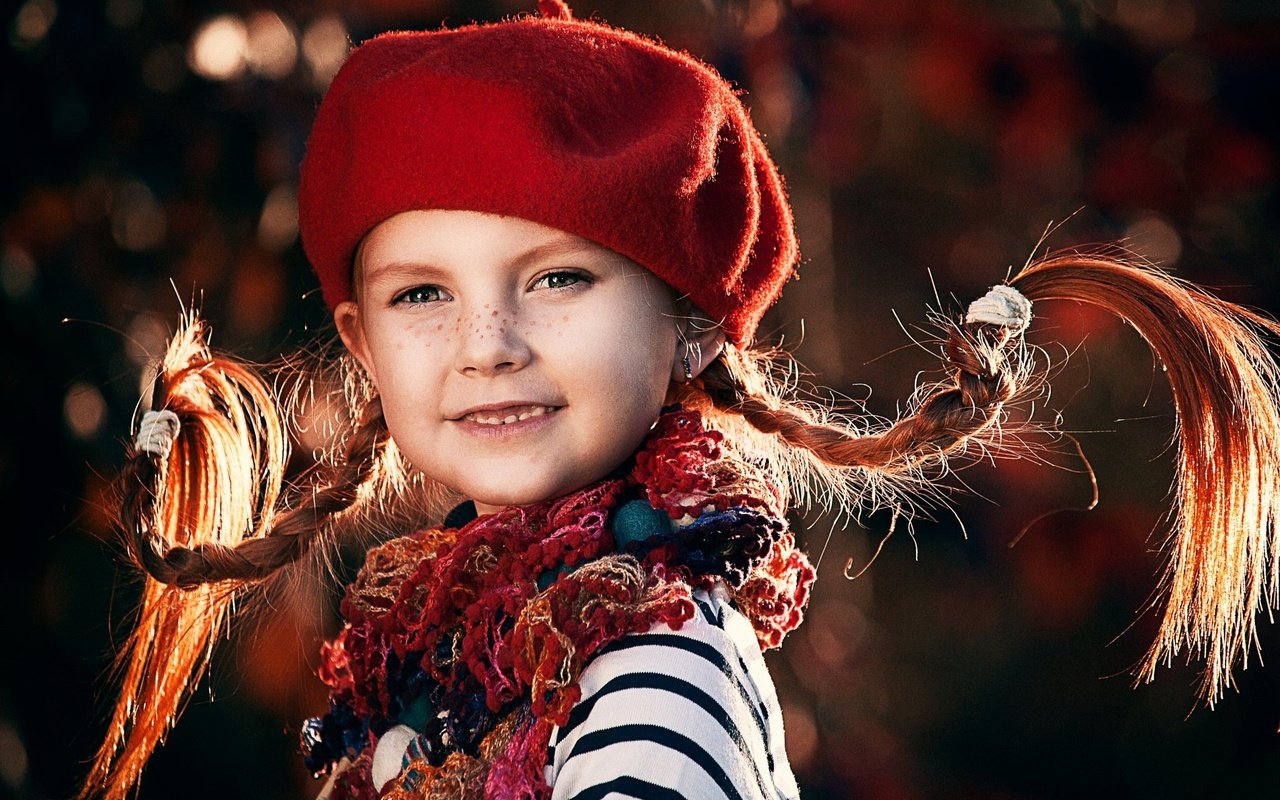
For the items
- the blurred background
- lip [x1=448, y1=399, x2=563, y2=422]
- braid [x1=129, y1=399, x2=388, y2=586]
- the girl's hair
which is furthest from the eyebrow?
the blurred background

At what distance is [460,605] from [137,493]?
0.39 metres

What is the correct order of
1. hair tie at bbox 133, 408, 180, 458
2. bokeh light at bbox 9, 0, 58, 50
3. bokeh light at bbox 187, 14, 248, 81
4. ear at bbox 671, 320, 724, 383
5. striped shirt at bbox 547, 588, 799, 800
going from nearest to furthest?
striped shirt at bbox 547, 588, 799, 800 < ear at bbox 671, 320, 724, 383 < hair tie at bbox 133, 408, 180, 458 < bokeh light at bbox 9, 0, 58, 50 < bokeh light at bbox 187, 14, 248, 81

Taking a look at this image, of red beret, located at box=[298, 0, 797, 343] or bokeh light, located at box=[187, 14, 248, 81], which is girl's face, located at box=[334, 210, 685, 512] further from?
bokeh light, located at box=[187, 14, 248, 81]

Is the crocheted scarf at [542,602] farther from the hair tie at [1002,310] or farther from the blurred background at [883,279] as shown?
the blurred background at [883,279]

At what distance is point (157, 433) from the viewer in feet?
4.78

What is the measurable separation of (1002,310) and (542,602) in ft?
1.53

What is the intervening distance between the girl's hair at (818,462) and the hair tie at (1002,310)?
0.01 metres

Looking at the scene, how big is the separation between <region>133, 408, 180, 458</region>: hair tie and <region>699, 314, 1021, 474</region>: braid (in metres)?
0.53

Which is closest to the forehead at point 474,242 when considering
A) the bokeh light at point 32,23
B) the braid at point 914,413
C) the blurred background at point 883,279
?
the braid at point 914,413

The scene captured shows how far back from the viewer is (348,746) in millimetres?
1440

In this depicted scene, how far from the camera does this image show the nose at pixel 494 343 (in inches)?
48.1

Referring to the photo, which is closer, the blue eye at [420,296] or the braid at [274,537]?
the blue eye at [420,296]

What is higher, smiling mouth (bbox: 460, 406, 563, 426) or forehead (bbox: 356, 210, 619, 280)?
forehead (bbox: 356, 210, 619, 280)

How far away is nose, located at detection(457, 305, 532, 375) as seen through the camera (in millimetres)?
1223
